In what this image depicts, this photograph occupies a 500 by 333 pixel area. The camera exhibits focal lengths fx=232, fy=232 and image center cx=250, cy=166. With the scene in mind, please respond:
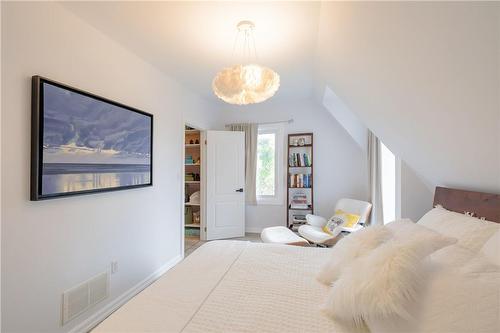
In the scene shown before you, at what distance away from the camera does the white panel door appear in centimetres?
411

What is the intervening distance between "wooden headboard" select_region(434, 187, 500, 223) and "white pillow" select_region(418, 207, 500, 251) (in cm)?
11

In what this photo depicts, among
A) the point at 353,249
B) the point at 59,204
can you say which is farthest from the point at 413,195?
the point at 59,204

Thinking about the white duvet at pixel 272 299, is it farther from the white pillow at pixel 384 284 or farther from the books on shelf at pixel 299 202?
the books on shelf at pixel 299 202

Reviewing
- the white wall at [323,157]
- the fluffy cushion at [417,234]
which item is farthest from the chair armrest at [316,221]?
the fluffy cushion at [417,234]

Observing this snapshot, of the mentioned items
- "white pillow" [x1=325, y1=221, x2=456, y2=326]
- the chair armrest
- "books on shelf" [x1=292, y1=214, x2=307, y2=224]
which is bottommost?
"books on shelf" [x1=292, y1=214, x2=307, y2=224]

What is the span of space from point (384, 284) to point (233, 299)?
717 mm

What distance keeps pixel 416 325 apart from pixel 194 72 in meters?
3.00

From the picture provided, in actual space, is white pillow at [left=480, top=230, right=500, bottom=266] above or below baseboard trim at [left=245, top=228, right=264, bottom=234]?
above

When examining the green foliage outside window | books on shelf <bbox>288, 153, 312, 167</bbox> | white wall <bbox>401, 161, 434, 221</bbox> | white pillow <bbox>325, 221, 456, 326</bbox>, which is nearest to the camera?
white pillow <bbox>325, 221, 456, 326</bbox>

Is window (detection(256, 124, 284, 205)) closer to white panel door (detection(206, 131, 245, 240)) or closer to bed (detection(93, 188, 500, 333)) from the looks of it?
white panel door (detection(206, 131, 245, 240))

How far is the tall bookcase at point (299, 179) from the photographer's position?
412cm

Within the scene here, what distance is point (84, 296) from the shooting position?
6.22 feet

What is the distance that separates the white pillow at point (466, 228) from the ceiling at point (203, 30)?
1.70 m

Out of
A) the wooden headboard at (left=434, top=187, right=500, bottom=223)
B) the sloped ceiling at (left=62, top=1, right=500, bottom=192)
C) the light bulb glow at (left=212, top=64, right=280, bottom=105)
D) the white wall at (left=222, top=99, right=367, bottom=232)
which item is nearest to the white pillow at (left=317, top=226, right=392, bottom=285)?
the wooden headboard at (left=434, top=187, right=500, bottom=223)
